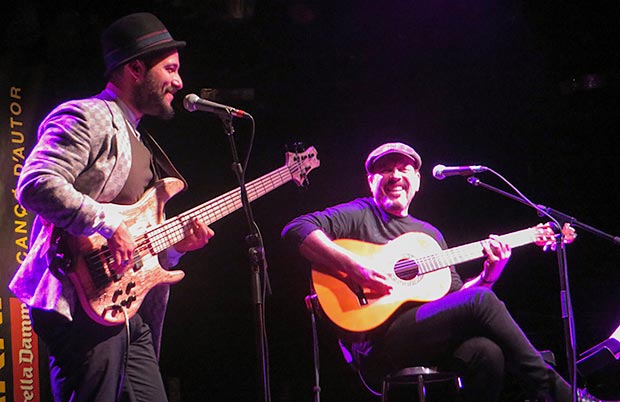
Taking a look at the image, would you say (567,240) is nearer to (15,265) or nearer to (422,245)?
(422,245)

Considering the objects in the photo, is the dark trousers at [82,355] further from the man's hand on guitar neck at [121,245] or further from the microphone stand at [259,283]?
the microphone stand at [259,283]

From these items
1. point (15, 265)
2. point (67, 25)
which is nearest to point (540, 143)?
point (67, 25)

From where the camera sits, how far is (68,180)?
110 inches

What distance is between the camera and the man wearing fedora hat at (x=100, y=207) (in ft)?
8.98

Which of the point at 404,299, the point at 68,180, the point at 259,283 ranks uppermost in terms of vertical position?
the point at 68,180

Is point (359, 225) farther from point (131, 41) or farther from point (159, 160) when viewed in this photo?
point (131, 41)

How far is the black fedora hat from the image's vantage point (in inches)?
129

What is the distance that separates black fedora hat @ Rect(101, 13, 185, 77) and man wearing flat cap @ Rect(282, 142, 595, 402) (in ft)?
4.94

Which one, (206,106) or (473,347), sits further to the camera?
(473,347)

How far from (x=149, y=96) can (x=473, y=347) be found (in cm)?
220

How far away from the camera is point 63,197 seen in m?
2.68

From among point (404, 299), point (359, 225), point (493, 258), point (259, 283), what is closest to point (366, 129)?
point (359, 225)

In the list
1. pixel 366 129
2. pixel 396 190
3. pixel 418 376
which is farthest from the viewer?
pixel 366 129

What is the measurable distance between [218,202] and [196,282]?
210 cm
